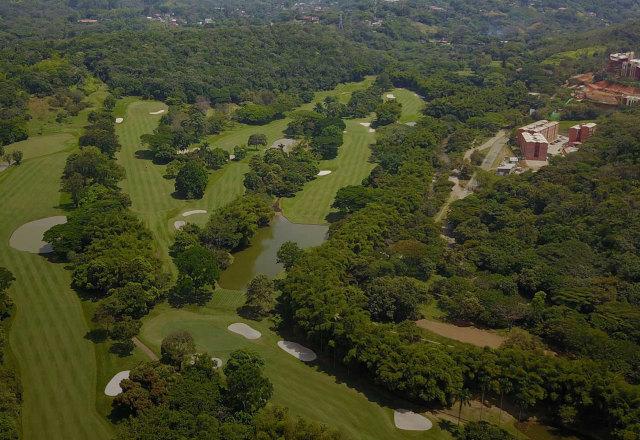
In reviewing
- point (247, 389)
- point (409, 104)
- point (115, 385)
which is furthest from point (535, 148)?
point (115, 385)

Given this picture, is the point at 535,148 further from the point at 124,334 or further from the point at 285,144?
the point at 124,334

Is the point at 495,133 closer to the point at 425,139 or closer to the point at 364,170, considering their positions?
the point at 425,139

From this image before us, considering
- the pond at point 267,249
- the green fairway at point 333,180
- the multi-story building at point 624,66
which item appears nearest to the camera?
the pond at point 267,249

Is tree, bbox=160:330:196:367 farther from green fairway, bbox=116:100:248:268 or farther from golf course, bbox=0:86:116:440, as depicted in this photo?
green fairway, bbox=116:100:248:268

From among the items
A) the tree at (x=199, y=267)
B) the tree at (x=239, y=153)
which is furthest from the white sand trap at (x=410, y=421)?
the tree at (x=239, y=153)

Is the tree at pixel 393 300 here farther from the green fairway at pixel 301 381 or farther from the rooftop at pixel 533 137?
the rooftop at pixel 533 137

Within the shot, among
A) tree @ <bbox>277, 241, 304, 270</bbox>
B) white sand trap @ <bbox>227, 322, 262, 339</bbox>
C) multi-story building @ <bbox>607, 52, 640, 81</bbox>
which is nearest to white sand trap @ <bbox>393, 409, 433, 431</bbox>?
white sand trap @ <bbox>227, 322, 262, 339</bbox>
